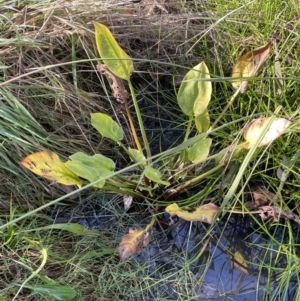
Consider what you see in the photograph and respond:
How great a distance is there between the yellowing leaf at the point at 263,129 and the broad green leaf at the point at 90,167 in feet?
1.01

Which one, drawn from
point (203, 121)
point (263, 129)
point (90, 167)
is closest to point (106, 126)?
point (90, 167)

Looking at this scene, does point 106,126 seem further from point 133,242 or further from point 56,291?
point 56,291

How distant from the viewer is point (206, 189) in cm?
117

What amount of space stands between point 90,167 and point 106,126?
12 cm

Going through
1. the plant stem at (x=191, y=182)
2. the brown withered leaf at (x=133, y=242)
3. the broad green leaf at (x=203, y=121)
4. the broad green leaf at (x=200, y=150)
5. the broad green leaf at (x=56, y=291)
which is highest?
the broad green leaf at (x=203, y=121)

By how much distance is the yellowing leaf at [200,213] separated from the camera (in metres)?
1.02

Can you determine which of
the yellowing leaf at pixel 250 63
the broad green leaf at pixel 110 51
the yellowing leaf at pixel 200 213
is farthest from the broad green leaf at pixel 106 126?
the yellowing leaf at pixel 250 63

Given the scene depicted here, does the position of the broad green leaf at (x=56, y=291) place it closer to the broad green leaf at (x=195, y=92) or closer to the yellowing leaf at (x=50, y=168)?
the yellowing leaf at (x=50, y=168)

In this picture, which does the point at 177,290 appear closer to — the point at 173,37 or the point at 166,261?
the point at 166,261

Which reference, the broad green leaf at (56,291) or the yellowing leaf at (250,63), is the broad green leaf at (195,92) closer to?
the yellowing leaf at (250,63)

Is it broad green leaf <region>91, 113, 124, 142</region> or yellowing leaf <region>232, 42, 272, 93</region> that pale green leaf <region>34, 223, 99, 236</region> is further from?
yellowing leaf <region>232, 42, 272, 93</region>

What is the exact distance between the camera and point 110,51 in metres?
1.08

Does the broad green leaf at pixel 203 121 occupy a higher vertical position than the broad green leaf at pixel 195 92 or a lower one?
lower

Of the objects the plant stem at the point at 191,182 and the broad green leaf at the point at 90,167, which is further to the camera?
the plant stem at the point at 191,182
